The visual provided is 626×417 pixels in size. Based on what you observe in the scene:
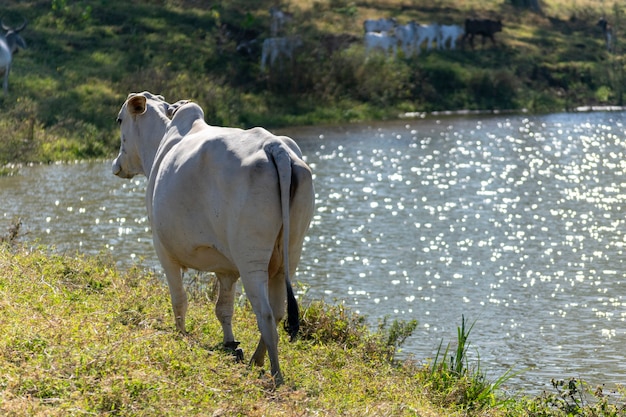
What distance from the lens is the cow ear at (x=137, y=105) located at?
26.9ft

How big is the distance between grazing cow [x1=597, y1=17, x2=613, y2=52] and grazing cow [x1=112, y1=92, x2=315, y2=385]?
39661 millimetres

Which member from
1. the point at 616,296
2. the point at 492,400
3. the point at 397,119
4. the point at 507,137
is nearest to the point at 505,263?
the point at 616,296

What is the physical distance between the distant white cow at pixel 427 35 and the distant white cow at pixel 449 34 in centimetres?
26

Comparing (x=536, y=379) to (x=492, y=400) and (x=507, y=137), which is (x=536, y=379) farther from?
(x=507, y=137)

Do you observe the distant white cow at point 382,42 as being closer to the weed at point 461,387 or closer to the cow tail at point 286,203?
the weed at point 461,387

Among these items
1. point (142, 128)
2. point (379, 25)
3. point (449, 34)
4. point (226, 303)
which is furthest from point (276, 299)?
point (449, 34)

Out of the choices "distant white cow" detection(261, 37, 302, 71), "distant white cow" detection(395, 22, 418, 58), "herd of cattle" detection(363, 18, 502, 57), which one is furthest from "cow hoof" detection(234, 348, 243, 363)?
→ "distant white cow" detection(395, 22, 418, 58)

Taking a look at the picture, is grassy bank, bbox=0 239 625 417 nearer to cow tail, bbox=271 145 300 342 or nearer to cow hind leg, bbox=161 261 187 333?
cow hind leg, bbox=161 261 187 333

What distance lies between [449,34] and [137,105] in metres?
33.9

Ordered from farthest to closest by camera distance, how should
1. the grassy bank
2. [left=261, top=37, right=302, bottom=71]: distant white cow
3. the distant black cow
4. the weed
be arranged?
1. the distant black cow
2. [left=261, top=37, right=302, bottom=71]: distant white cow
3. the weed
4. the grassy bank

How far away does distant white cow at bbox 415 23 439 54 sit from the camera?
130ft

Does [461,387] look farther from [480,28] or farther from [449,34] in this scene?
[480,28]

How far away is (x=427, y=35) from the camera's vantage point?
39812 mm

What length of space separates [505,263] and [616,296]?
2122 millimetres
